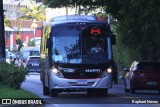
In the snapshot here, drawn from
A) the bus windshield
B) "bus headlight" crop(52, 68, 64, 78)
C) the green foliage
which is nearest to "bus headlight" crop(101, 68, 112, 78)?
the bus windshield

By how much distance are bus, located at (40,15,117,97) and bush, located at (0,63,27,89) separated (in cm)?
133

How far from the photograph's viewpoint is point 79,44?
76.8ft

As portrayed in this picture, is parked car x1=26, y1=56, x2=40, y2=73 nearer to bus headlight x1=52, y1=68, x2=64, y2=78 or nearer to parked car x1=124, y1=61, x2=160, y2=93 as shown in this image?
parked car x1=124, y1=61, x2=160, y2=93

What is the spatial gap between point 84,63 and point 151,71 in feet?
17.7

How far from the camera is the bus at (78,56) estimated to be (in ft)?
74.9

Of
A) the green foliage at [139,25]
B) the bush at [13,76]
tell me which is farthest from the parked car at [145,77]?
the bush at [13,76]

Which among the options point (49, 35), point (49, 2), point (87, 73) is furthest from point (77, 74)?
point (49, 2)

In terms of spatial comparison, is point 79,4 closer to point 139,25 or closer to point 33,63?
point 139,25

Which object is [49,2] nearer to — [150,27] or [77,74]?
[150,27]

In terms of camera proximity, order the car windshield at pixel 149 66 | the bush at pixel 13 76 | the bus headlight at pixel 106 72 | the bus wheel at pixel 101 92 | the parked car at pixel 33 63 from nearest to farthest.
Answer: the bush at pixel 13 76, the bus headlight at pixel 106 72, the bus wheel at pixel 101 92, the car windshield at pixel 149 66, the parked car at pixel 33 63

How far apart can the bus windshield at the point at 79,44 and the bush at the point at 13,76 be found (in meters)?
1.61

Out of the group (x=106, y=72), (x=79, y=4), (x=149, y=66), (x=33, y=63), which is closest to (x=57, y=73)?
(x=106, y=72)

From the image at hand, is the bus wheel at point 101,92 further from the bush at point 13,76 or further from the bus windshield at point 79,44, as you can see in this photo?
the bush at point 13,76

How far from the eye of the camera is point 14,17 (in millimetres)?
120125
